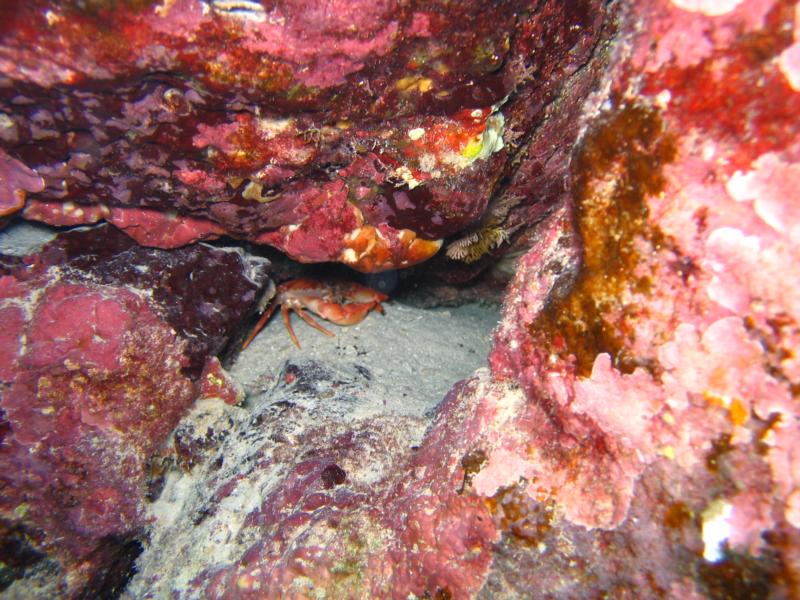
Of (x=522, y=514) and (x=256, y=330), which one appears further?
(x=256, y=330)

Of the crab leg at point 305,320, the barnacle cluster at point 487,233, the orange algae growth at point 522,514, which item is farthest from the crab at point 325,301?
the orange algae growth at point 522,514

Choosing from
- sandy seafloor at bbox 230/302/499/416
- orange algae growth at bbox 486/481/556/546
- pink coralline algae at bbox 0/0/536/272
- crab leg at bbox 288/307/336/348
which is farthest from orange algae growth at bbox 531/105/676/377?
crab leg at bbox 288/307/336/348

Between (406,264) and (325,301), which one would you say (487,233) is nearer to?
(406,264)

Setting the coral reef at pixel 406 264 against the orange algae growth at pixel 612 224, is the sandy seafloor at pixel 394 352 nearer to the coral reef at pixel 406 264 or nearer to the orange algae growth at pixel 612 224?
the coral reef at pixel 406 264

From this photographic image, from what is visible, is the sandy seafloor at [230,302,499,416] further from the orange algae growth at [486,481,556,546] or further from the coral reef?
the orange algae growth at [486,481,556,546]

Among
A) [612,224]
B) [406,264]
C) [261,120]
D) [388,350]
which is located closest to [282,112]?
[261,120]
